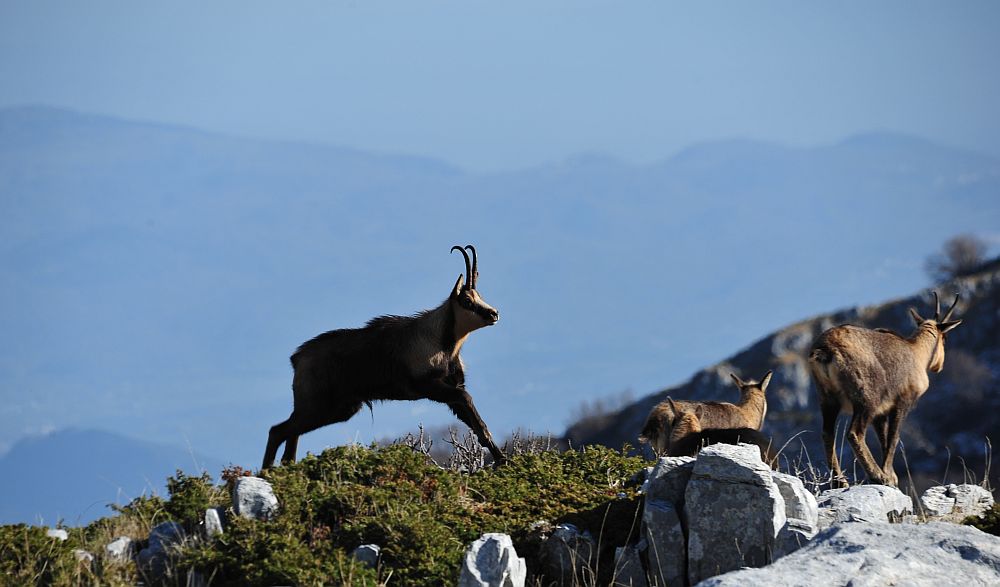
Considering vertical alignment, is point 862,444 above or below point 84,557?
below

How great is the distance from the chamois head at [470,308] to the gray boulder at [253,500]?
12.0 feet

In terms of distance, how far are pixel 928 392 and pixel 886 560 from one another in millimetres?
113684

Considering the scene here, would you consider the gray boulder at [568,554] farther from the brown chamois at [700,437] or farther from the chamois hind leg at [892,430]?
the chamois hind leg at [892,430]

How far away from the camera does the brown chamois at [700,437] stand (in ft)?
41.5

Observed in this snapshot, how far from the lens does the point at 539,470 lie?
11.4 m

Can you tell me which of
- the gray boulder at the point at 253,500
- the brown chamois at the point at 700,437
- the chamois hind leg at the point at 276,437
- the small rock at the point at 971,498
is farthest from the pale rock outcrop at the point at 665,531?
the chamois hind leg at the point at 276,437

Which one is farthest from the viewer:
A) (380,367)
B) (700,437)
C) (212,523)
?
(380,367)

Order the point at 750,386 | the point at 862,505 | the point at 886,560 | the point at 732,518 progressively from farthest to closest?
the point at 750,386, the point at 862,505, the point at 732,518, the point at 886,560

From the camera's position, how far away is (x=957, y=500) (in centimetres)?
1212

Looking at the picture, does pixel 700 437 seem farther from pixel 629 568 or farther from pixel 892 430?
pixel 629 568

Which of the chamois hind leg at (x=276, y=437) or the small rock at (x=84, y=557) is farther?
the chamois hind leg at (x=276, y=437)

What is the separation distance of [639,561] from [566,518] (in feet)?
2.83

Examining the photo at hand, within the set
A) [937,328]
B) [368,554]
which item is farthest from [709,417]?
[368,554]

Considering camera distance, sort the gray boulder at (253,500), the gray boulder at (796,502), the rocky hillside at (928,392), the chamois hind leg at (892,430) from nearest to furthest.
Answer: the gray boulder at (796,502), the gray boulder at (253,500), the chamois hind leg at (892,430), the rocky hillside at (928,392)
